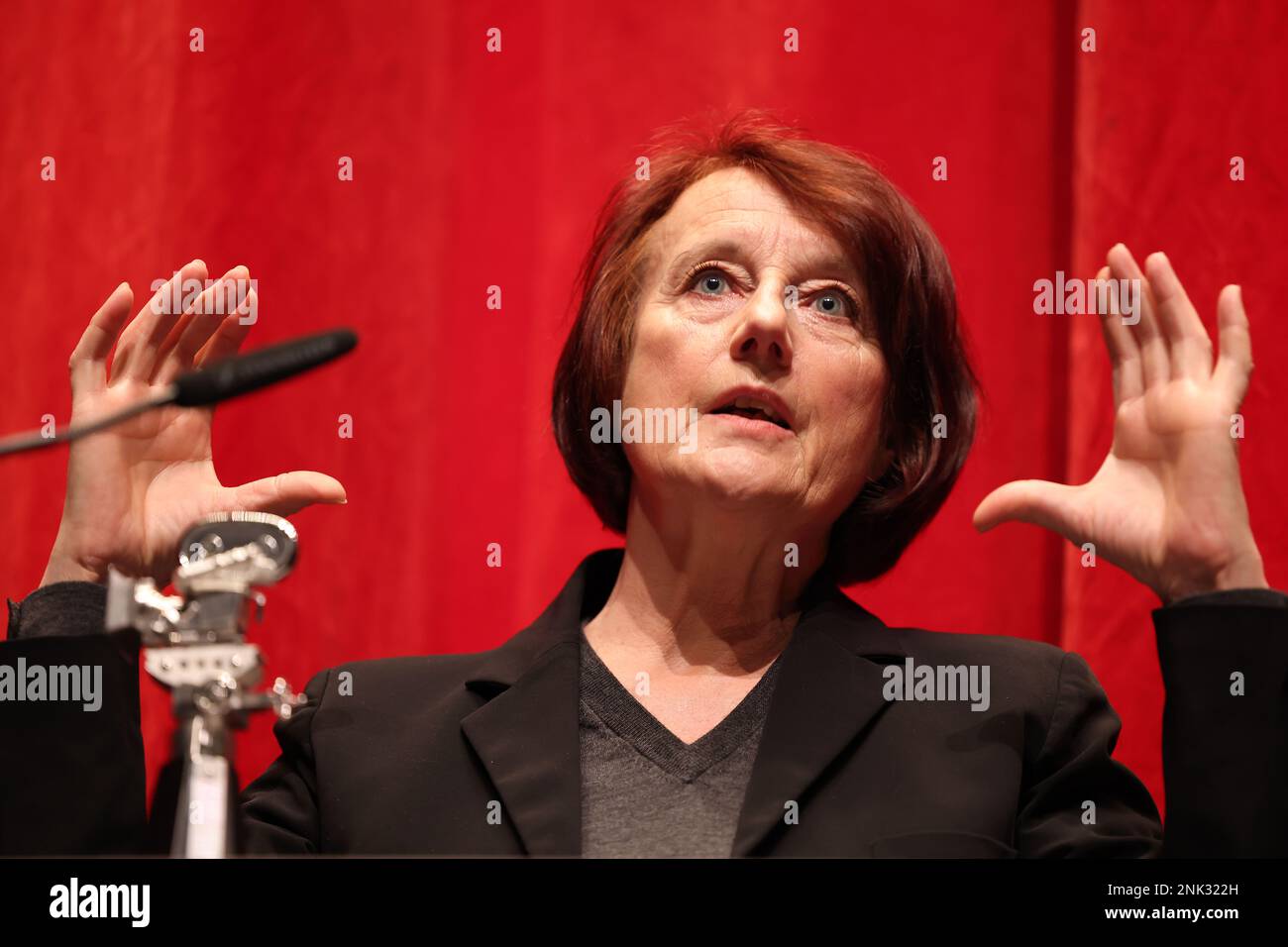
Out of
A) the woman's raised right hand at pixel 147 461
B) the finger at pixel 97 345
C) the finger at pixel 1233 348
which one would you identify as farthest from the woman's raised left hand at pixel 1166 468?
the finger at pixel 97 345

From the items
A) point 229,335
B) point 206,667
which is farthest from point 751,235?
point 206,667

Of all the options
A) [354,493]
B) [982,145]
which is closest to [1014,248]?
[982,145]

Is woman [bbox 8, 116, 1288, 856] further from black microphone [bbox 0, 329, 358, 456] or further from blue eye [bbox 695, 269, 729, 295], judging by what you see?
black microphone [bbox 0, 329, 358, 456]

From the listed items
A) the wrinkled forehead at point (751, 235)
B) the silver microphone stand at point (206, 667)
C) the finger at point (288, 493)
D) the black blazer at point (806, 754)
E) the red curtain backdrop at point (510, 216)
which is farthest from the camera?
the red curtain backdrop at point (510, 216)

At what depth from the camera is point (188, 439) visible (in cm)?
138

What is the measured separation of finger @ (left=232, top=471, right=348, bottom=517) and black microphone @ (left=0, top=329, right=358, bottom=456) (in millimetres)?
461

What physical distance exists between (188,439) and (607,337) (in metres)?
0.48

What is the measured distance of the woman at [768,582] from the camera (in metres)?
1.25

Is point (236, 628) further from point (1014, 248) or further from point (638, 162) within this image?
point (1014, 248)

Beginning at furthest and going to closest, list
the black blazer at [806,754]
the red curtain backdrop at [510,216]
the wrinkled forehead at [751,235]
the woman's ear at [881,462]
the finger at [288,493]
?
the red curtain backdrop at [510,216] → the woman's ear at [881,462] → the wrinkled forehead at [751,235] → the finger at [288,493] → the black blazer at [806,754]

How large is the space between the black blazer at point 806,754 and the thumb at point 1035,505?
0.57ft

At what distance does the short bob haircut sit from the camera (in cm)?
155

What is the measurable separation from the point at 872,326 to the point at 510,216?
2.24 ft

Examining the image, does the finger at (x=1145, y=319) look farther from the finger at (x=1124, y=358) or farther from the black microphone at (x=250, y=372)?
the black microphone at (x=250, y=372)
